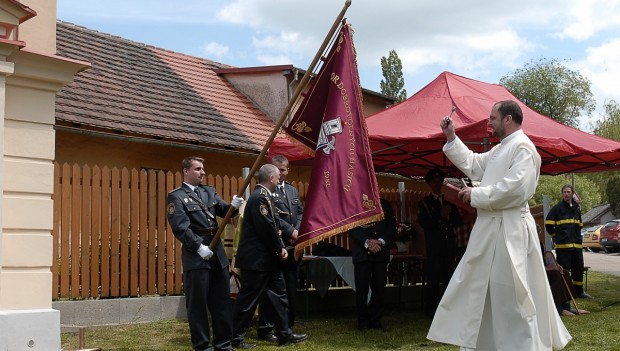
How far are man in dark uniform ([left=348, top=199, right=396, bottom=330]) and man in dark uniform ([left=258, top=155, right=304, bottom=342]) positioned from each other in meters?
0.87

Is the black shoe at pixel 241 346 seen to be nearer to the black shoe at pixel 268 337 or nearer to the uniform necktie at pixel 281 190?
the black shoe at pixel 268 337

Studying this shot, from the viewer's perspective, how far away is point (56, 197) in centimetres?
1052

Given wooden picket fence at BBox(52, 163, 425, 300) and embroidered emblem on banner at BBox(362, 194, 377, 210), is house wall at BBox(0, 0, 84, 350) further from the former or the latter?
embroidered emblem on banner at BBox(362, 194, 377, 210)

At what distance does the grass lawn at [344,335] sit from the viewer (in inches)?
349

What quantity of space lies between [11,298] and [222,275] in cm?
198

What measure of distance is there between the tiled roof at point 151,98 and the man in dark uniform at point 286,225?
16.8 ft

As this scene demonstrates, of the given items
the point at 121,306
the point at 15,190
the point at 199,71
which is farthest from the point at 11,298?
the point at 199,71

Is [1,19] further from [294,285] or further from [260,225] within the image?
[294,285]

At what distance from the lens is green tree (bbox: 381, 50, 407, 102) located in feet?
204

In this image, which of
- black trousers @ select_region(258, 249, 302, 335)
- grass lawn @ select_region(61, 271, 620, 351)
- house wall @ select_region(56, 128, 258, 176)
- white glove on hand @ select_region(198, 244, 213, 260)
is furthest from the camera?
house wall @ select_region(56, 128, 258, 176)

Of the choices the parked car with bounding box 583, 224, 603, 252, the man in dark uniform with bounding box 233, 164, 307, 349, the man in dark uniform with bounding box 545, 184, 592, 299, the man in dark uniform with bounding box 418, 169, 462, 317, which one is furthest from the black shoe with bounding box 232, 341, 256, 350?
the parked car with bounding box 583, 224, 603, 252

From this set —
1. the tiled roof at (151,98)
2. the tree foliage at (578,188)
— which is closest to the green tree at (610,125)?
the tree foliage at (578,188)

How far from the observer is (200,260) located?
25.3 ft

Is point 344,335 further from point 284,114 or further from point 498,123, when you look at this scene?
point 498,123
